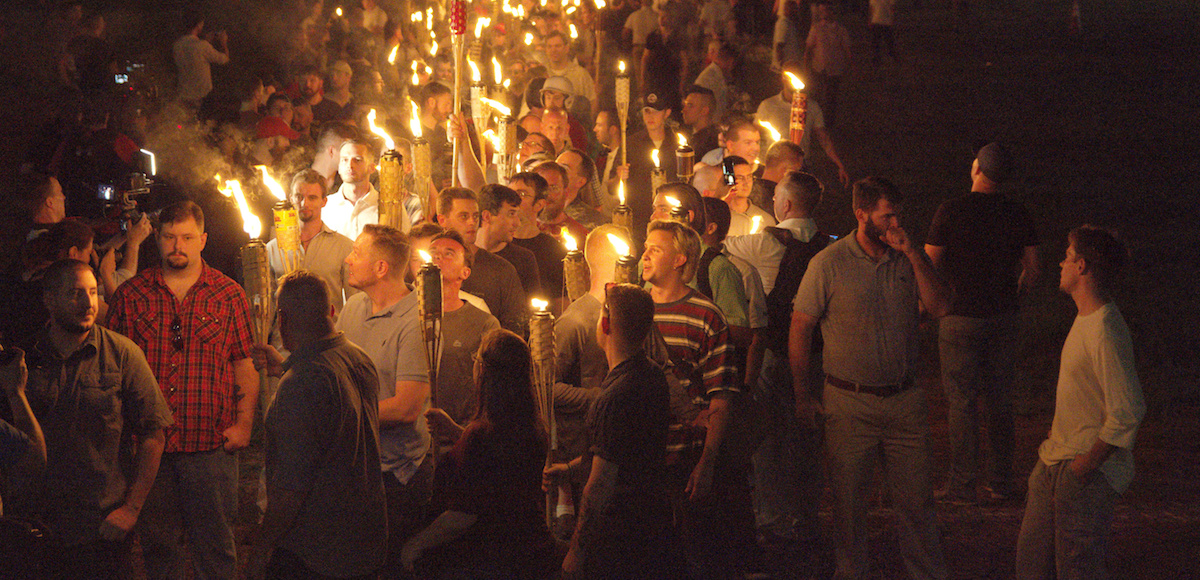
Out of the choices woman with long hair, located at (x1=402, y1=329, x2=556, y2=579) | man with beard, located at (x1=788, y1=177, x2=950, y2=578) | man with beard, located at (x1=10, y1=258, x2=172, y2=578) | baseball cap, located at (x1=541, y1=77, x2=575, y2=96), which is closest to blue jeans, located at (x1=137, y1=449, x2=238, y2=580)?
man with beard, located at (x1=10, y1=258, x2=172, y2=578)

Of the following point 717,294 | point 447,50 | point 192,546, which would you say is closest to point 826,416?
point 717,294

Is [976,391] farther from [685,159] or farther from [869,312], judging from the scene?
[685,159]

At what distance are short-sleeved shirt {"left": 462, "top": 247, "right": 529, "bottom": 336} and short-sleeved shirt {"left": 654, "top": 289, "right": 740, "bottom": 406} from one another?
108 cm

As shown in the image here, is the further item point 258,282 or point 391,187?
point 391,187

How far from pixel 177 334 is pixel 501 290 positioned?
1.66m

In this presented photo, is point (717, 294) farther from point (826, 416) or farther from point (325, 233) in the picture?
point (325, 233)

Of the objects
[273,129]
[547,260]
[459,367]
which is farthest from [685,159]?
[273,129]

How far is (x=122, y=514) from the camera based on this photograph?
4629 millimetres

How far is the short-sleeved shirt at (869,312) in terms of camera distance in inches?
212

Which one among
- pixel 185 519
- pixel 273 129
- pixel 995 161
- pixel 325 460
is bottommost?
pixel 185 519

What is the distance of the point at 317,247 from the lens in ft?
20.4

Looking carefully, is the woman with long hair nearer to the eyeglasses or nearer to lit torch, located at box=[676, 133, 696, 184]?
the eyeglasses

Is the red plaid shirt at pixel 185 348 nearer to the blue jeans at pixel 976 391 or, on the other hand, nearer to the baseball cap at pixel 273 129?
the blue jeans at pixel 976 391

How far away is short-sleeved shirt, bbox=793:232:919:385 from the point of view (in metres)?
5.39
